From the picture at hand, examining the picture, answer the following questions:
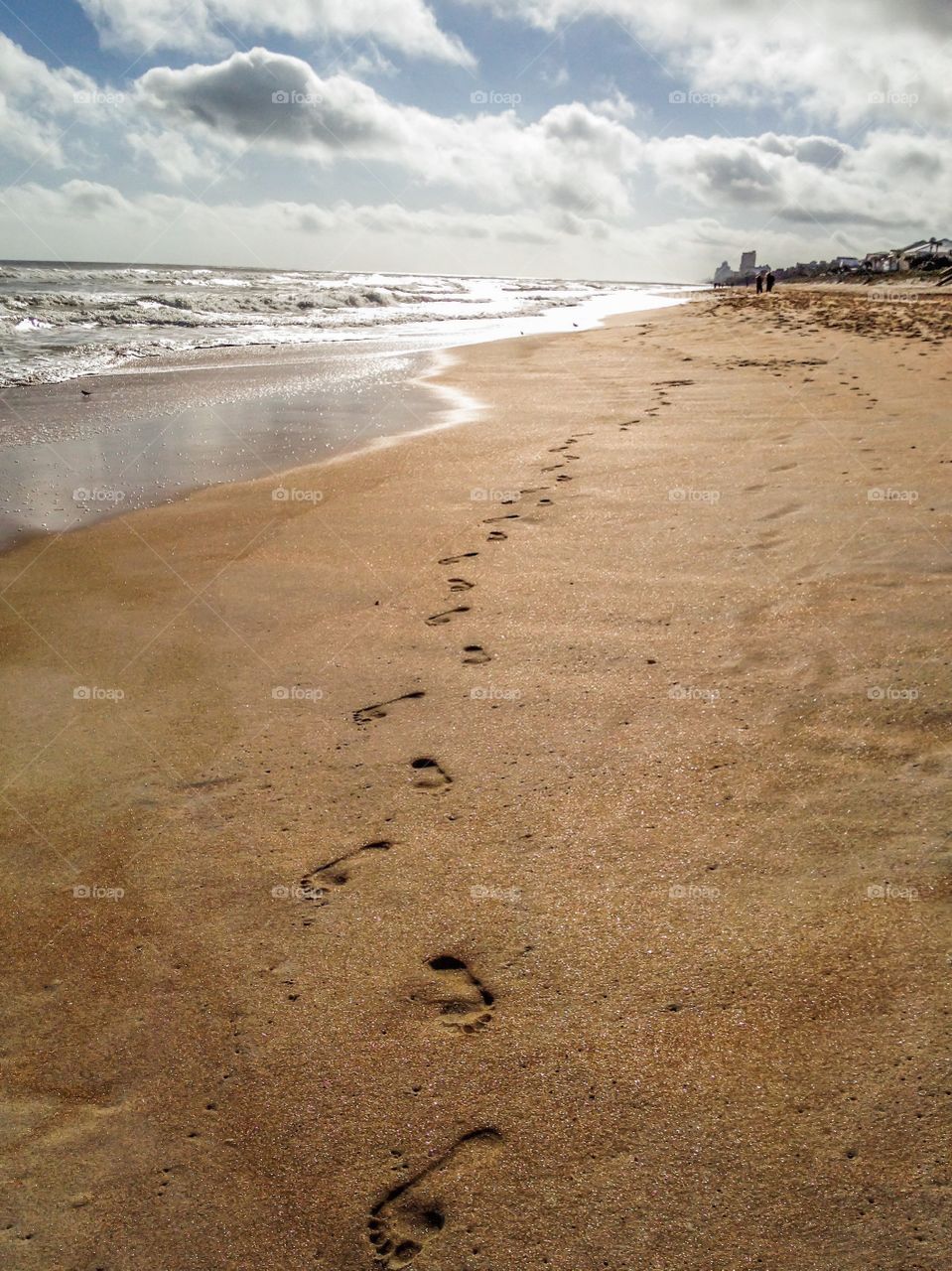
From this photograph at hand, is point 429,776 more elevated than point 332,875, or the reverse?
point 429,776

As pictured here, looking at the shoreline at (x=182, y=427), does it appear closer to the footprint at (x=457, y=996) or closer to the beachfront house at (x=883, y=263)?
the footprint at (x=457, y=996)

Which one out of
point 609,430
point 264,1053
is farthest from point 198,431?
point 264,1053

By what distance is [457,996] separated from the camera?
6.67 ft

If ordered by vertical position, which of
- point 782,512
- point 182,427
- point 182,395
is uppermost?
point 182,395

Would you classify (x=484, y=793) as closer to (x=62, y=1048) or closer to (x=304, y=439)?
(x=62, y=1048)

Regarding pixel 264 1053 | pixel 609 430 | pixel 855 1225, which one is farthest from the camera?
pixel 609 430

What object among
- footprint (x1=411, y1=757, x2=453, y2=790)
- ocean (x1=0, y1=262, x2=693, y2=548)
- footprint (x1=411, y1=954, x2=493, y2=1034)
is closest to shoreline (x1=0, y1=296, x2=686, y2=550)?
ocean (x1=0, y1=262, x2=693, y2=548)

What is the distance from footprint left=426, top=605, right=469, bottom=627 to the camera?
3977 mm

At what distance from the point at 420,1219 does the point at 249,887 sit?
1.10 meters

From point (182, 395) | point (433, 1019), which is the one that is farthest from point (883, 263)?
point (433, 1019)

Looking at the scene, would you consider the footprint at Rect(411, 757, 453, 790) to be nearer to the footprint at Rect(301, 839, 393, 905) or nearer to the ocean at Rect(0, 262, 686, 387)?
the footprint at Rect(301, 839, 393, 905)

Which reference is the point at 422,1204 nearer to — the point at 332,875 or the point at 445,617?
the point at 332,875

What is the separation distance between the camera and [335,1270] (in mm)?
1515

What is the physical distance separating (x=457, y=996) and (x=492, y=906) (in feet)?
0.98
